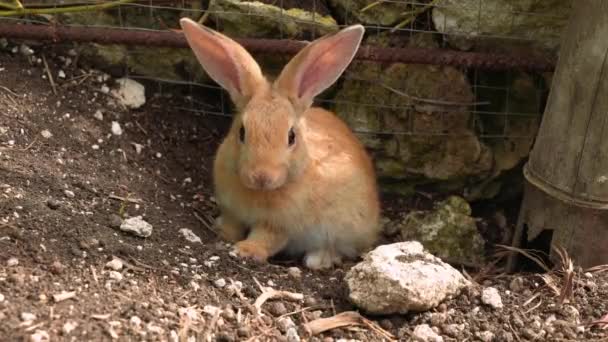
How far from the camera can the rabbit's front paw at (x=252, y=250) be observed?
4.09 m

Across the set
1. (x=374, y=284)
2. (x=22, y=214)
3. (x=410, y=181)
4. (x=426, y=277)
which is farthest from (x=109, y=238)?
(x=410, y=181)

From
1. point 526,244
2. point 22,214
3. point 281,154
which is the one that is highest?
point 281,154

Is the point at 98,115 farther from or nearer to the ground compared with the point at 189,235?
farther from the ground

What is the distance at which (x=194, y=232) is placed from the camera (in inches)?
169

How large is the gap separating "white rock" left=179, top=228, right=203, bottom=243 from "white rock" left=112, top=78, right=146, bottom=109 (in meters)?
1.33

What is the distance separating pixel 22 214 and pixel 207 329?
3.69 ft

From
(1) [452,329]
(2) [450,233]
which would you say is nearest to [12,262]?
(1) [452,329]

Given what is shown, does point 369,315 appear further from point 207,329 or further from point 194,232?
point 194,232

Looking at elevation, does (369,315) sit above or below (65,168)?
below

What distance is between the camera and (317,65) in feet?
13.6

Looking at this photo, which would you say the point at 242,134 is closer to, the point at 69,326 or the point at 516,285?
the point at 69,326

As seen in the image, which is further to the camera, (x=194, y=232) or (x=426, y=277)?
(x=194, y=232)

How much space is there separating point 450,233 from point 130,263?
222 centimetres

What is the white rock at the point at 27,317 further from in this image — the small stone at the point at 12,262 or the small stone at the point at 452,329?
the small stone at the point at 452,329
